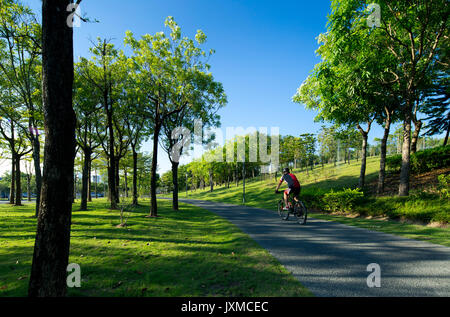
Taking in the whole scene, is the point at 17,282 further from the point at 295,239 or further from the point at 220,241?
the point at 295,239

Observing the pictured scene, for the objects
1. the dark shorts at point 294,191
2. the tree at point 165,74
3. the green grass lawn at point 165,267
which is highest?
the tree at point 165,74

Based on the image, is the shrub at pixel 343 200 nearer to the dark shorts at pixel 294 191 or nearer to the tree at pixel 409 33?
the tree at pixel 409 33

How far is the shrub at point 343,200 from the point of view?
10.7 metres

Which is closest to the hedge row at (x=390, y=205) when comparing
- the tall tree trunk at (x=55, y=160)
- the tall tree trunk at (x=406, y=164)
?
the tall tree trunk at (x=406, y=164)

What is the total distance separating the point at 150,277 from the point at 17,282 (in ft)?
7.75

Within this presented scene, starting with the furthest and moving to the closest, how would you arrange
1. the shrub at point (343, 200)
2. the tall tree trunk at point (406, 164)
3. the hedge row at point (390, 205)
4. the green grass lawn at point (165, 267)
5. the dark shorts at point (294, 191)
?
the shrub at point (343, 200) < the tall tree trunk at point (406, 164) < the dark shorts at point (294, 191) < the hedge row at point (390, 205) < the green grass lawn at point (165, 267)

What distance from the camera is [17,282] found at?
3.51m

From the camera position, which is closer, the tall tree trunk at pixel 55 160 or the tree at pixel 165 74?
the tall tree trunk at pixel 55 160

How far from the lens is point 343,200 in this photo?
11.1 metres

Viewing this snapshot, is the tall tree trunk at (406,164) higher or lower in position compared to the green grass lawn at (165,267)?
higher

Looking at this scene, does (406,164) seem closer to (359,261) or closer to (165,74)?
(359,261)

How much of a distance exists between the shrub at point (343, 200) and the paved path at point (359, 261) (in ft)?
15.3

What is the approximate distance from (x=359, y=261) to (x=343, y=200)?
26.2 feet
